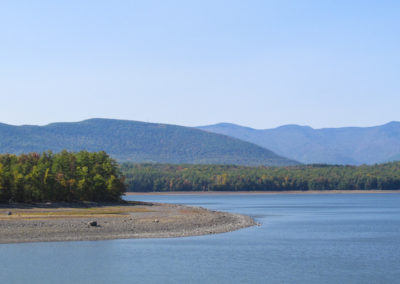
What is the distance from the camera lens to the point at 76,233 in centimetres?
6488

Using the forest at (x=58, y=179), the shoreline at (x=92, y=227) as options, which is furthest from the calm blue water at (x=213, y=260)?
the forest at (x=58, y=179)

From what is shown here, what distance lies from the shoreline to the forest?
4.16 meters

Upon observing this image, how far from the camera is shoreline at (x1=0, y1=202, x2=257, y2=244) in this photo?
63031mm

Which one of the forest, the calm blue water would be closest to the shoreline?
the calm blue water

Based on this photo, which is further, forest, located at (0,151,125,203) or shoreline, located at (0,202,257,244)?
forest, located at (0,151,125,203)

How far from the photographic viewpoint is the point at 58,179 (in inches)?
4117

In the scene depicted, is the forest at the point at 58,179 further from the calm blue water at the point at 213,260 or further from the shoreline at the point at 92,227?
the calm blue water at the point at 213,260

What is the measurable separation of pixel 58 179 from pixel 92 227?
127 feet

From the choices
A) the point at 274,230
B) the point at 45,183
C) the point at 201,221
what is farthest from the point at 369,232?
the point at 45,183

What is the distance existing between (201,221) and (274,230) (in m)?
10.3

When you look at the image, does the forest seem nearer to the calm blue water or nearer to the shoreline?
the shoreline

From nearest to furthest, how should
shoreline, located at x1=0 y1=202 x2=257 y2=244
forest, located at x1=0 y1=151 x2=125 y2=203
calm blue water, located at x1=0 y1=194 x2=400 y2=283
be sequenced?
calm blue water, located at x1=0 y1=194 x2=400 y2=283, shoreline, located at x1=0 y1=202 x2=257 y2=244, forest, located at x1=0 y1=151 x2=125 y2=203

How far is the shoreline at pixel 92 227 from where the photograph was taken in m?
63.0

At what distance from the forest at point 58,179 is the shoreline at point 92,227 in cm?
416
